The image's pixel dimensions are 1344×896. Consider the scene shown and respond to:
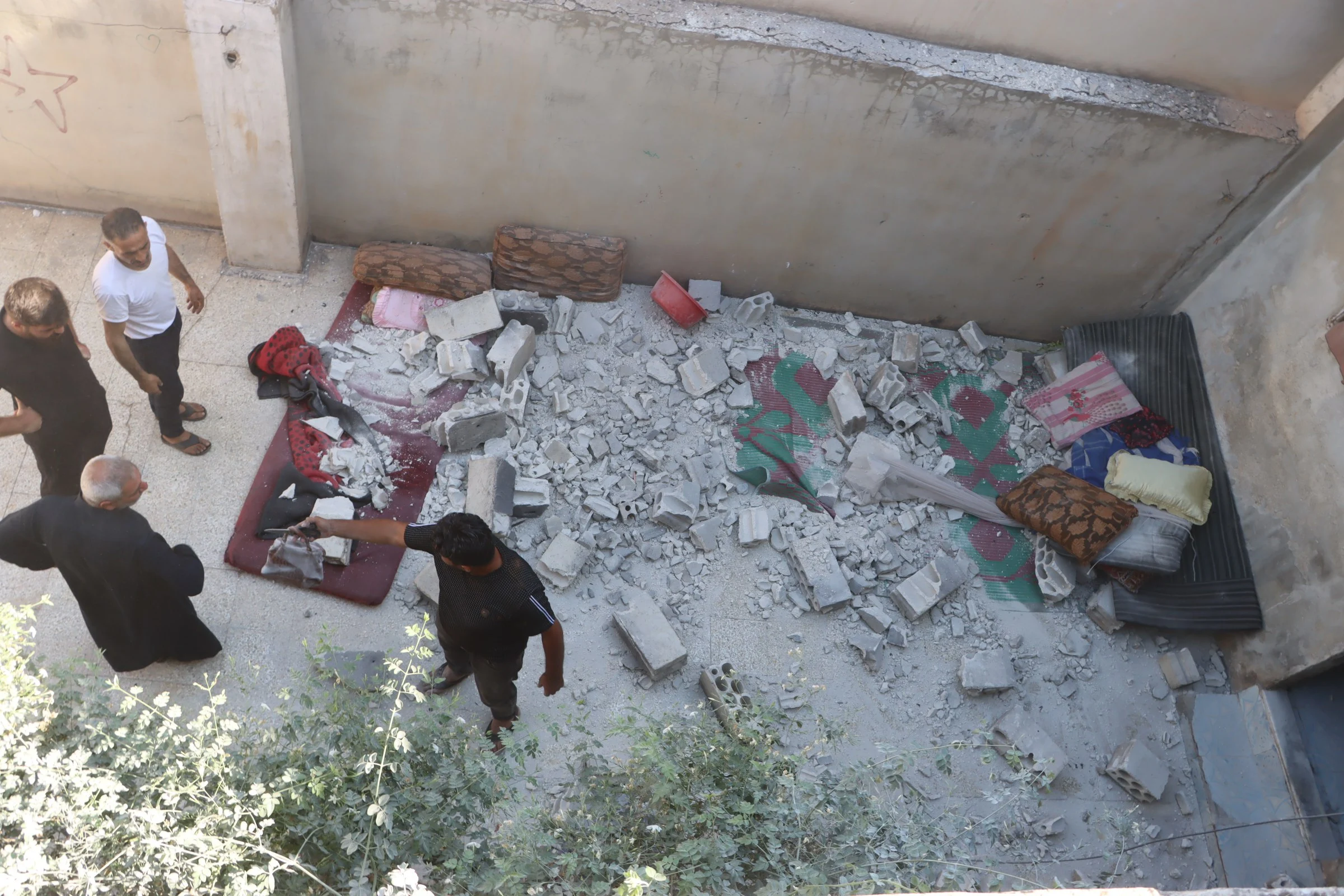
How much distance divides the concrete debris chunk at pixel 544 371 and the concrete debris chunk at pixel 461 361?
0.33 m

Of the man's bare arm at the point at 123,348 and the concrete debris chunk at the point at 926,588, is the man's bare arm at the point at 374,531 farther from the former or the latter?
the concrete debris chunk at the point at 926,588

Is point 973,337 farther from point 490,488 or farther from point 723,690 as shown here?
point 490,488

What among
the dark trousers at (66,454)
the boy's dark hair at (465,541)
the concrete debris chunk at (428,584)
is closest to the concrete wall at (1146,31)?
the boy's dark hair at (465,541)

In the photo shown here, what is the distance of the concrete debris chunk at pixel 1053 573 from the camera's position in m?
6.17

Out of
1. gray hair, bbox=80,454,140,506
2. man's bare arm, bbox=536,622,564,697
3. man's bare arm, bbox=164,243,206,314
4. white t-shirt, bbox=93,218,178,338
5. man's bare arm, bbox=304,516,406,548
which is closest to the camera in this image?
gray hair, bbox=80,454,140,506

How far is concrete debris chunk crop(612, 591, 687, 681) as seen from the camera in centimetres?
538

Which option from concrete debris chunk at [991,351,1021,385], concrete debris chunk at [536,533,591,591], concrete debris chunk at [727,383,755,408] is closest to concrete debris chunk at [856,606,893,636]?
concrete debris chunk at [727,383,755,408]

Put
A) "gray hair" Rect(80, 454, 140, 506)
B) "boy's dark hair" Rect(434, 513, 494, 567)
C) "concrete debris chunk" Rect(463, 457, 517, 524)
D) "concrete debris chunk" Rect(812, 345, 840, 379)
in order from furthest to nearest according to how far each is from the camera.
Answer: "concrete debris chunk" Rect(812, 345, 840, 379) → "concrete debris chunk" Rect(463, 457, 517, 524) → "gray hair" Rect(80, 454, 140, 506) → "boy's dark hair" Rect(434, 513, 494, 567)

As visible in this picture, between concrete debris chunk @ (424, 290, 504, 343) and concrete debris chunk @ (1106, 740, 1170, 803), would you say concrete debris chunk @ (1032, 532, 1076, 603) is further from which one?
concrete debris chunk @ (424, 290, 504, 343)

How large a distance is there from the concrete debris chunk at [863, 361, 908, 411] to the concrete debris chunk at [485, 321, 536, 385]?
253 centimetres

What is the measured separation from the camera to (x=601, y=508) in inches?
234

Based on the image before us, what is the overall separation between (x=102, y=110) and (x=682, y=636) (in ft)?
17.0

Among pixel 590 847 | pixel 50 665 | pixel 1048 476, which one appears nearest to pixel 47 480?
pixel 50 665

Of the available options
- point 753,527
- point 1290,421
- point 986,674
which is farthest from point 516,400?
point 1290,421
